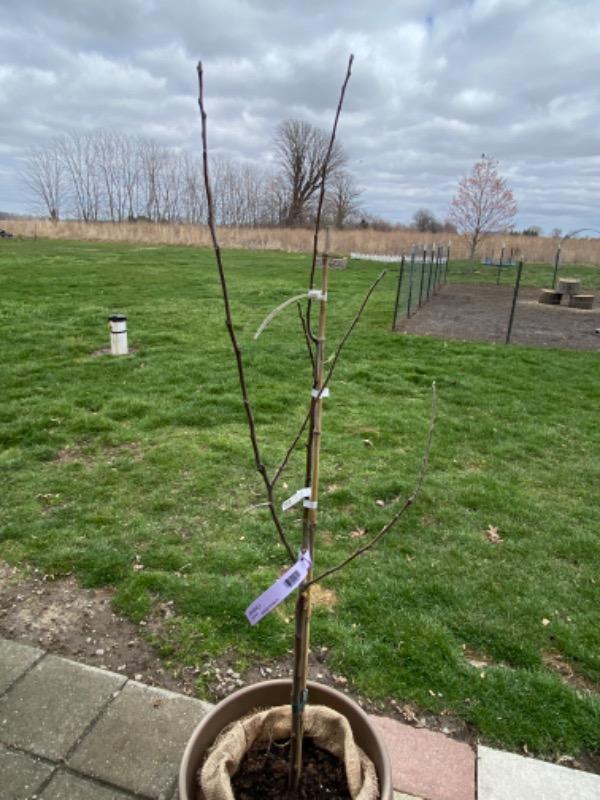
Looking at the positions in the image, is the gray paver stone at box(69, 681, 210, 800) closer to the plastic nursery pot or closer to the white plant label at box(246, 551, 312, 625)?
the plastic nursery pot

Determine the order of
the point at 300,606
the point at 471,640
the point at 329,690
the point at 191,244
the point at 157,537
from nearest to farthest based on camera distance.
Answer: the point at 300,606
the point at 329,690
the point at 471,640
the point at 157,537
the point at 191,244

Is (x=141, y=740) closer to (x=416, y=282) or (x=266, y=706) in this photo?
(x=266, y=706)

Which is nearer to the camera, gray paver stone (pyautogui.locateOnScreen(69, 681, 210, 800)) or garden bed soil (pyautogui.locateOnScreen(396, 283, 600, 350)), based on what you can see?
gray paver stone (pyautogui.locateOnScreen(69, 681, 210, 800))

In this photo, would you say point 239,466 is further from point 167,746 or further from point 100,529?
point 167,746

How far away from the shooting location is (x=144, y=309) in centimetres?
959

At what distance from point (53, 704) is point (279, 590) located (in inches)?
46.7

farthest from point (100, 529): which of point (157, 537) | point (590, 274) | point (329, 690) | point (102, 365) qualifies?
point (590, 274)

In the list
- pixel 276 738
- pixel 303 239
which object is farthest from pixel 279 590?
pixel 303 239

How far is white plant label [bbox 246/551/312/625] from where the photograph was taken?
1100 mm

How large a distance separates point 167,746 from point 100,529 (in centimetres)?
145

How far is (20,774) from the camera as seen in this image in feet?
5.02

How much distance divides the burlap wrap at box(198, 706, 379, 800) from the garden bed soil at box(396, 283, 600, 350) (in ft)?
25.9

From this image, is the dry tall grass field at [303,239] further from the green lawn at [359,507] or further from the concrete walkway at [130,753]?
the concrete walkway at [130,753]

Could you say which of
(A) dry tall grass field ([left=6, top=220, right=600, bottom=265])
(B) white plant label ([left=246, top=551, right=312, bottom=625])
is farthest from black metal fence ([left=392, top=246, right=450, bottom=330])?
(A) dry tall grass field ([left=6, top=220, right=600, bottom=265])
